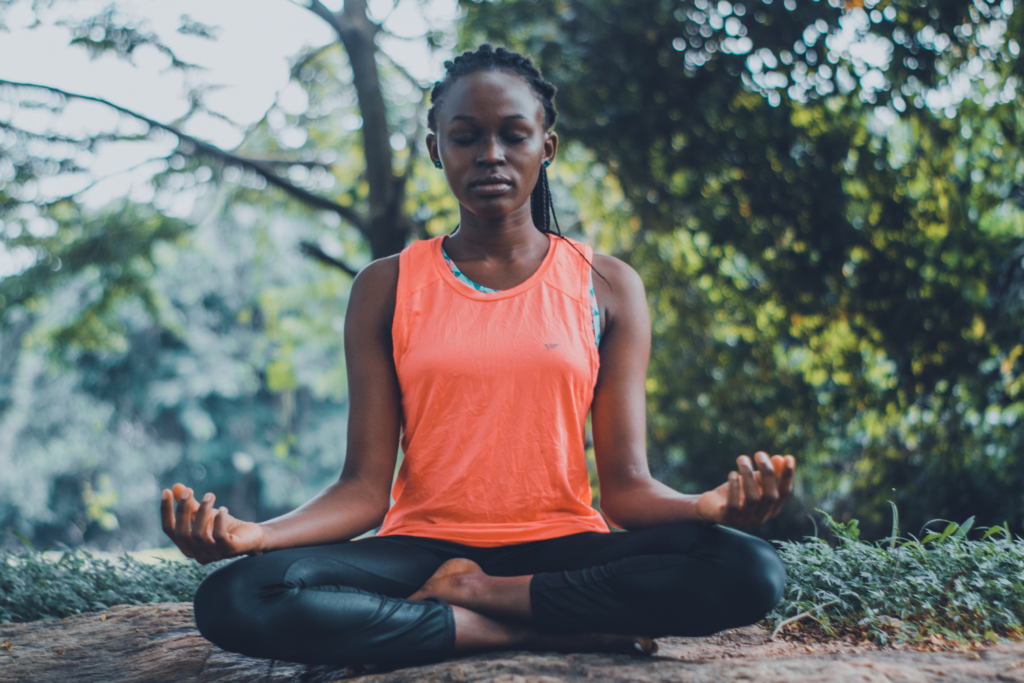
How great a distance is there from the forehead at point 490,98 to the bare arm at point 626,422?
0.49 m

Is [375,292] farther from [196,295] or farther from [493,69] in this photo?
[196,295]

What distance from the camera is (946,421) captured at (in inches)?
165

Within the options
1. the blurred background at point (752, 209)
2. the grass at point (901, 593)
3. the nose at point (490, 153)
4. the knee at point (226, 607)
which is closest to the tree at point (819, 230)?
the blurred background at point (752, 209)

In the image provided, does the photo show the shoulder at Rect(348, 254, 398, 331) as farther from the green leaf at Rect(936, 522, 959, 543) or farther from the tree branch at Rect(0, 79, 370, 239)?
the tree branch at Rect(0, 79, 370, 239)

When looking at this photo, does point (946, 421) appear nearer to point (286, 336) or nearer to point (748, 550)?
point (748, 550)

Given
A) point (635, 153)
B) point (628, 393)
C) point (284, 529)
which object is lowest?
point (284, 529)

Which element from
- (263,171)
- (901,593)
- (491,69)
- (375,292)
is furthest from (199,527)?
(263,171)

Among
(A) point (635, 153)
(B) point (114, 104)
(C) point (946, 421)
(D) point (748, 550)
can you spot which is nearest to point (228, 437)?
(B) point (114, 104)

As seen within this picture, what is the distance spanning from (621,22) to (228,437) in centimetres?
1469

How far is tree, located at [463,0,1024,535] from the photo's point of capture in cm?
406

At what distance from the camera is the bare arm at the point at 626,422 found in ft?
6.30

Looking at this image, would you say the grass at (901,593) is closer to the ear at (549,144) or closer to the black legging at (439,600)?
Result: the black legging at (439,600)

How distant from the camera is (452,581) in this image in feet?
6.36

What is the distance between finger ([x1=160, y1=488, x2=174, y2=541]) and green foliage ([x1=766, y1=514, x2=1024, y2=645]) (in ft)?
5.74
